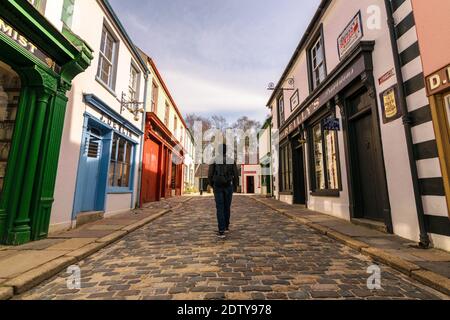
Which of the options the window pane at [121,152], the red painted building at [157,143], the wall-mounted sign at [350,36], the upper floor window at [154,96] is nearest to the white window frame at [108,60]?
the window pane at [121,152]

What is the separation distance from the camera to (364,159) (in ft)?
19.5

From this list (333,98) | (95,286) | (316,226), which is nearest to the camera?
(95,286)

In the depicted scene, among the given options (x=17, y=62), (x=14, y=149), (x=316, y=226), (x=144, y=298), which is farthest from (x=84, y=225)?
(x=316, y=226)

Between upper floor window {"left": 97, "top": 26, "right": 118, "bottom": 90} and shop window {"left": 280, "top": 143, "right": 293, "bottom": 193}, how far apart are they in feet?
27.5

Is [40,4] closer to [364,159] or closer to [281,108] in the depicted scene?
[364,159]

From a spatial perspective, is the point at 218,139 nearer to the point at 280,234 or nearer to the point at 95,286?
the point at 280,234

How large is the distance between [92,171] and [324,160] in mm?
7342

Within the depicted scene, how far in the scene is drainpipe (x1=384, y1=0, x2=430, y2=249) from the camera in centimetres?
385

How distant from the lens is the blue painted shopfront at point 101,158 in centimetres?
607

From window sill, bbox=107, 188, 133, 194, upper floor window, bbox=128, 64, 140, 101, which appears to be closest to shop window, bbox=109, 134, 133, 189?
window sill, bbox=107, 188, 133, 194

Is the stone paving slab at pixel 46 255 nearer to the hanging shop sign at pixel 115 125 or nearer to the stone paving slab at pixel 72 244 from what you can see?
the stone paving slab at pixel 72 244

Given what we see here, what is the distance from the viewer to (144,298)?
2.25 metres

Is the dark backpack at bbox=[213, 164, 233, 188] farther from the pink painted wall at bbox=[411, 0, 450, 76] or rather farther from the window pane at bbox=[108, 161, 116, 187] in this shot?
the window pane at bbox=[108, 161, 116, 187]

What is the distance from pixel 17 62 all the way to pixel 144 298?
452 cm
